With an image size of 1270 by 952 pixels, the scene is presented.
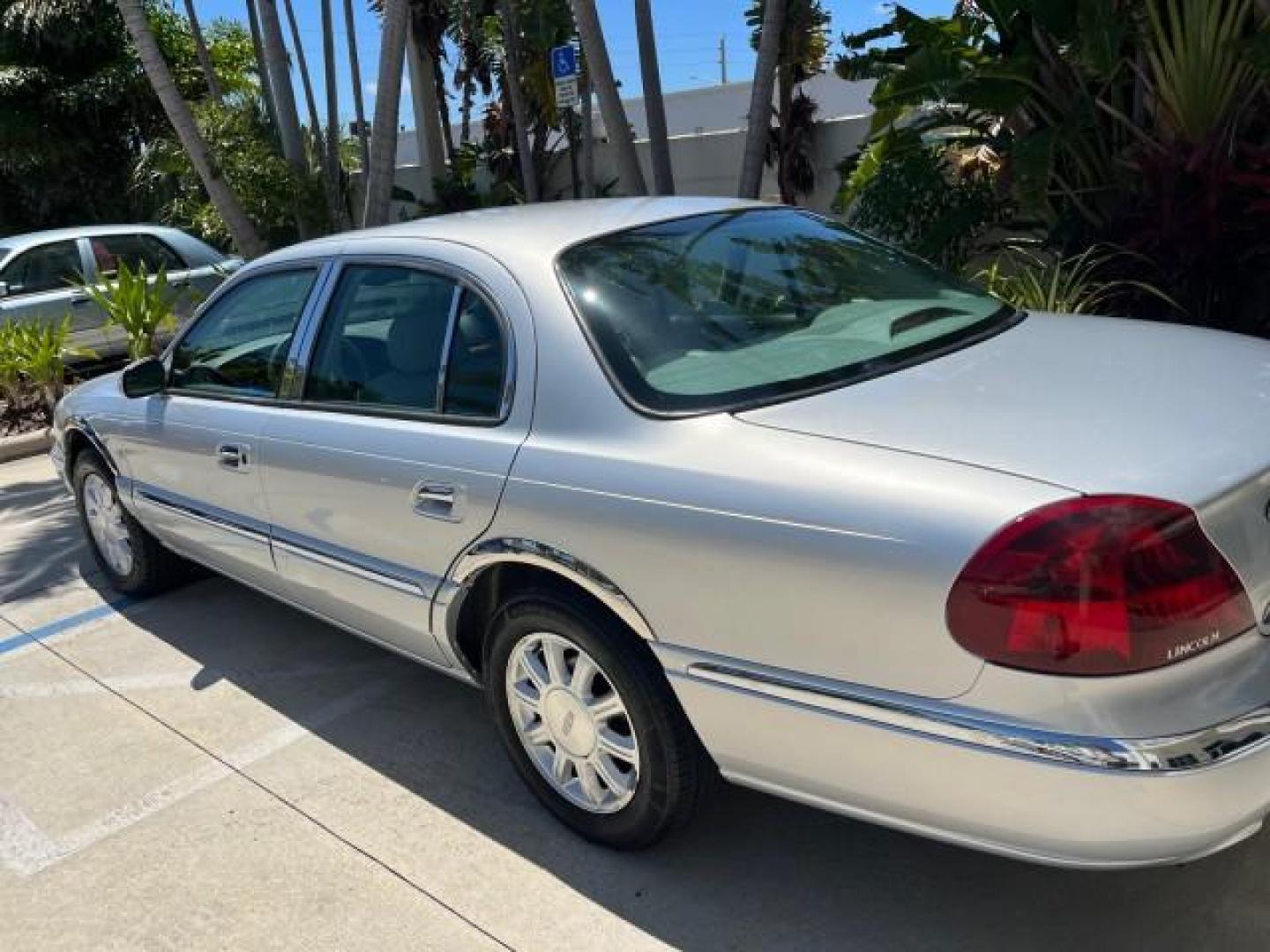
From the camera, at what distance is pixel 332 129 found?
51.1ft

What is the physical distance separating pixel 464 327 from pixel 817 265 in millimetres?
1058

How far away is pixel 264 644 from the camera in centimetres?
465

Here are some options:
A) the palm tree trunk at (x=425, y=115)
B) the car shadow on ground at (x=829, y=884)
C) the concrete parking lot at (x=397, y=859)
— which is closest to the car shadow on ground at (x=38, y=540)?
the concrete parking lot at (x=397, y=859)

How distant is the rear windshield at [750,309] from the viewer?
280cm

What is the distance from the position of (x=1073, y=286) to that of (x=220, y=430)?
4.16 m

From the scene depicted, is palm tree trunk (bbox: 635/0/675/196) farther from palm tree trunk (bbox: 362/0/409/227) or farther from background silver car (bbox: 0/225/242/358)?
background silver car (bbox: 0/225/242/358)

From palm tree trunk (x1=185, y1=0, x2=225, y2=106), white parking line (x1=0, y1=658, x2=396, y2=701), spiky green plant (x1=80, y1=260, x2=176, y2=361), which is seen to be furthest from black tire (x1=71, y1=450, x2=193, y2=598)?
palm tree trunk (x1=185, y1=0, x2=225, y2=106)

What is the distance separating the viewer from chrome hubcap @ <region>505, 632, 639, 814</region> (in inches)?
112

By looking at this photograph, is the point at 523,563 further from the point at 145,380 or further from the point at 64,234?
the point at 64,234

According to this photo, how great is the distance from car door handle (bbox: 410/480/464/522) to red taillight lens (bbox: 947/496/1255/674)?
140 cm

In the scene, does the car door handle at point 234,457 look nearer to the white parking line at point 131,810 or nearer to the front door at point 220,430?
the front door at point 220,430

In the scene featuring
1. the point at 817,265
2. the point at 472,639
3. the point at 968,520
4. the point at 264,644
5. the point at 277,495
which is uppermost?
the point at 817,265

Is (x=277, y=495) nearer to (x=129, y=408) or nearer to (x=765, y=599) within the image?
(x=129, y=408)

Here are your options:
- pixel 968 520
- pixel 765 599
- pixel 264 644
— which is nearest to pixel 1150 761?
pixel 968 520
